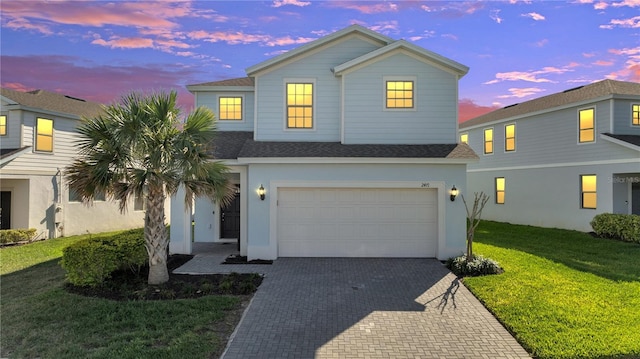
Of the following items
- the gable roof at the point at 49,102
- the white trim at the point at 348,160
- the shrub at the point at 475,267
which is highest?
the gable roof at the point at 49,102

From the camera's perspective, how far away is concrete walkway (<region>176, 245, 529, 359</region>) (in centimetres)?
537

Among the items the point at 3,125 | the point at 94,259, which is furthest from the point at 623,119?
the point at 3,125

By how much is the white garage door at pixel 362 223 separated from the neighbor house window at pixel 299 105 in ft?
8.20

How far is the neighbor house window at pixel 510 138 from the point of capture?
20722 mm

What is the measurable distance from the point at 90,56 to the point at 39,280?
10.2 metres

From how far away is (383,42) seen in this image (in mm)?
12703

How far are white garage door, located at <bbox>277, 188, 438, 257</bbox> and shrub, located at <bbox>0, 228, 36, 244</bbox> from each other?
1202cm

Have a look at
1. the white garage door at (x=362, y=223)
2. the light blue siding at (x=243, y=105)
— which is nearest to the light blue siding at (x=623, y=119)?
the white garage door at (x=362, y=223)

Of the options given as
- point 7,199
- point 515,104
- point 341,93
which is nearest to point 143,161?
point 341,93

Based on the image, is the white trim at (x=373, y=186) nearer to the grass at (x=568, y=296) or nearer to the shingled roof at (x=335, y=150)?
the shingled roof at (x=335, y=150)

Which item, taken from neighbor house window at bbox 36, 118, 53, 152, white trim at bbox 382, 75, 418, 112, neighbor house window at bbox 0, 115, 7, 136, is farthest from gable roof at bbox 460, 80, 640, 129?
neighbor house window at bbox 0, 115, 7, 136

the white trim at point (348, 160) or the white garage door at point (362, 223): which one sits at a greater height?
the white trim at point (348, 160)

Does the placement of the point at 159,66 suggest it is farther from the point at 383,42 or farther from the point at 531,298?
the point at 531,298

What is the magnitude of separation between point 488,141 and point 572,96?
209 inches
